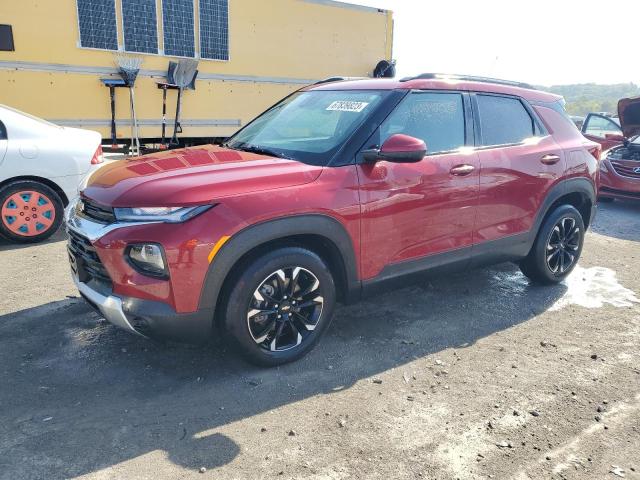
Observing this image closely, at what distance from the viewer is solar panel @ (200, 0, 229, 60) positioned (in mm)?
8828

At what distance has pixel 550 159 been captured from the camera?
14.7ft

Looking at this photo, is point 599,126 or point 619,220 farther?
point 599,126

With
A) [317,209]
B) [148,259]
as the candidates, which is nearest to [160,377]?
[148,259]

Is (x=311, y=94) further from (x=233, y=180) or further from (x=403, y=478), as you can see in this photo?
(x=403, y=478)

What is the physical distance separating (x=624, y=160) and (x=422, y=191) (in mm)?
7095

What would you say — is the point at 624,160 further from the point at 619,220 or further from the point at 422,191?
the point at 422,191

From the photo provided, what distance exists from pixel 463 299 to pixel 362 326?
1.12 metres

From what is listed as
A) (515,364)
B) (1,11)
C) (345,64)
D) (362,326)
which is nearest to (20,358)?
(362,326)

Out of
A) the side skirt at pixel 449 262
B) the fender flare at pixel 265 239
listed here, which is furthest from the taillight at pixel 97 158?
the side skirt at pixel 449 262

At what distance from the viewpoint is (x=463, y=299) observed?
461 centimetres

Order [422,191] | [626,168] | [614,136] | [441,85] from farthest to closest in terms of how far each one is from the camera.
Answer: [614,136]
[626,168]
[441,85]
[422,191]

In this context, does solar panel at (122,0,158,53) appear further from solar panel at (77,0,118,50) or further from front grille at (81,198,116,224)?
front grille at (81,198,116,224)

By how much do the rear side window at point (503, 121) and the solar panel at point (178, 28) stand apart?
6117 millimetres

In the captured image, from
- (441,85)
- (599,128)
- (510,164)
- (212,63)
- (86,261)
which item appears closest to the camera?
(86,261)
